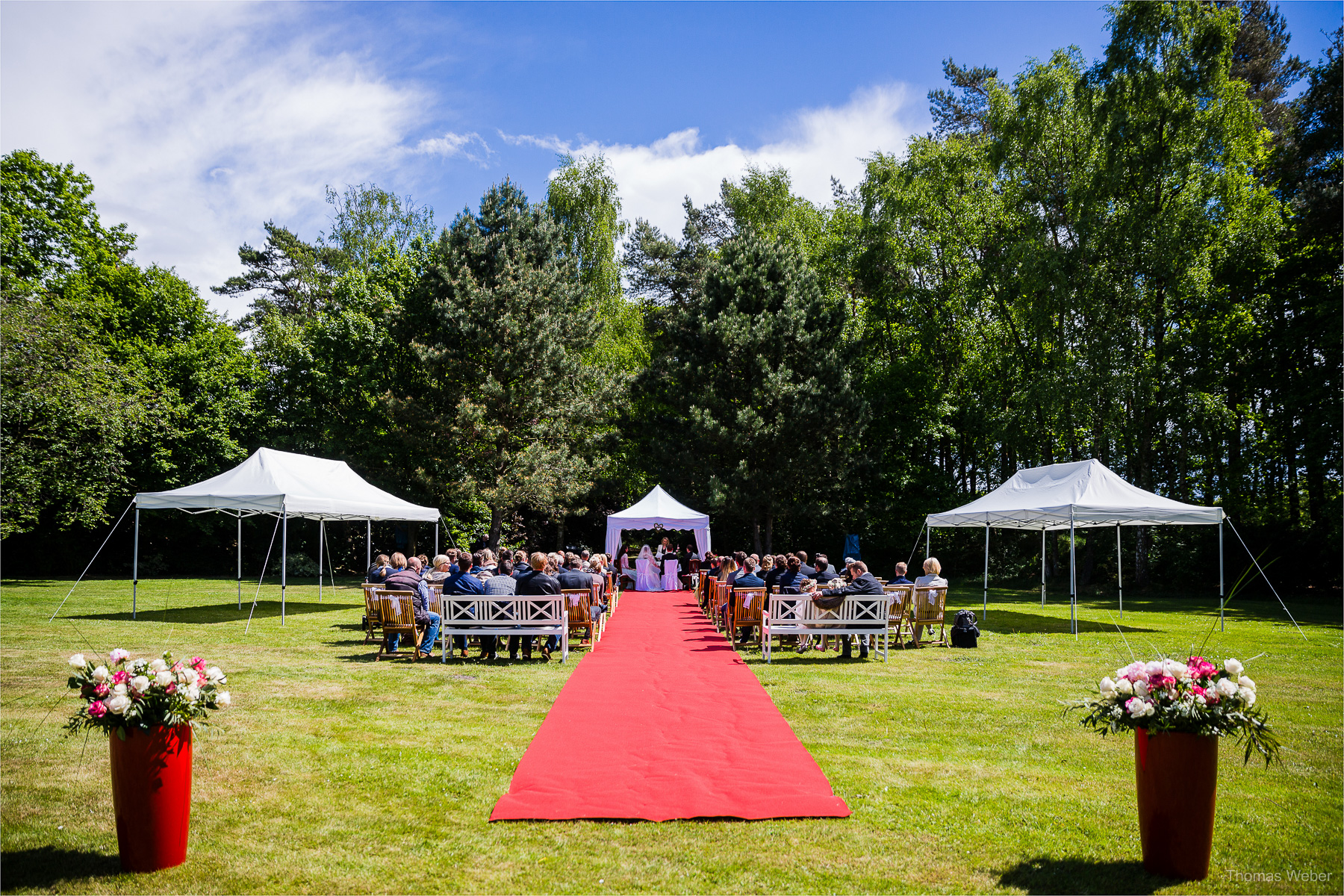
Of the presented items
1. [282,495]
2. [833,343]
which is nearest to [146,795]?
A: [282,495]

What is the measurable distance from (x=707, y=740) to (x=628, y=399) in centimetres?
2237

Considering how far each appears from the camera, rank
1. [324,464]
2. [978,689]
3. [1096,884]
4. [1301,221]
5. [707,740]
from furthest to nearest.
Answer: [1301,221], [324,464], [978,689], [707,740], [1096,884]

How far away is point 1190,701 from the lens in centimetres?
364

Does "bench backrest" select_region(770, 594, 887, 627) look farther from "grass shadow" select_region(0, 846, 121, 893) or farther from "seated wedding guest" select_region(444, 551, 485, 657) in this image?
"grass shadow" select_region(0, 846, 121, 893)

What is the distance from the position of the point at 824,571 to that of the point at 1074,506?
451cm

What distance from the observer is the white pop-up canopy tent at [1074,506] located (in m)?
13.4

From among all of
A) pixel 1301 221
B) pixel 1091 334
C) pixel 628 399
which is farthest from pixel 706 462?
pixel 1301 221

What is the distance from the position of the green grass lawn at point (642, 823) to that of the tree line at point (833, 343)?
15118 millimetres

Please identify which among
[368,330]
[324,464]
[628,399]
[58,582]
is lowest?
[58,582]

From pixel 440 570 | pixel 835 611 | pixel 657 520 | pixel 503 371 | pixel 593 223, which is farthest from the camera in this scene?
pixel 593 223

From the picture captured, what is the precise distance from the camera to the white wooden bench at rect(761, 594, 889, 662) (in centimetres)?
1044

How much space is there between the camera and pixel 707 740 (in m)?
Answer: 6.19

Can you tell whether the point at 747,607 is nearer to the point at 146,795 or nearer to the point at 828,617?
the point at 828,617

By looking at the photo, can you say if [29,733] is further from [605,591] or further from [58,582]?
[58,582]
